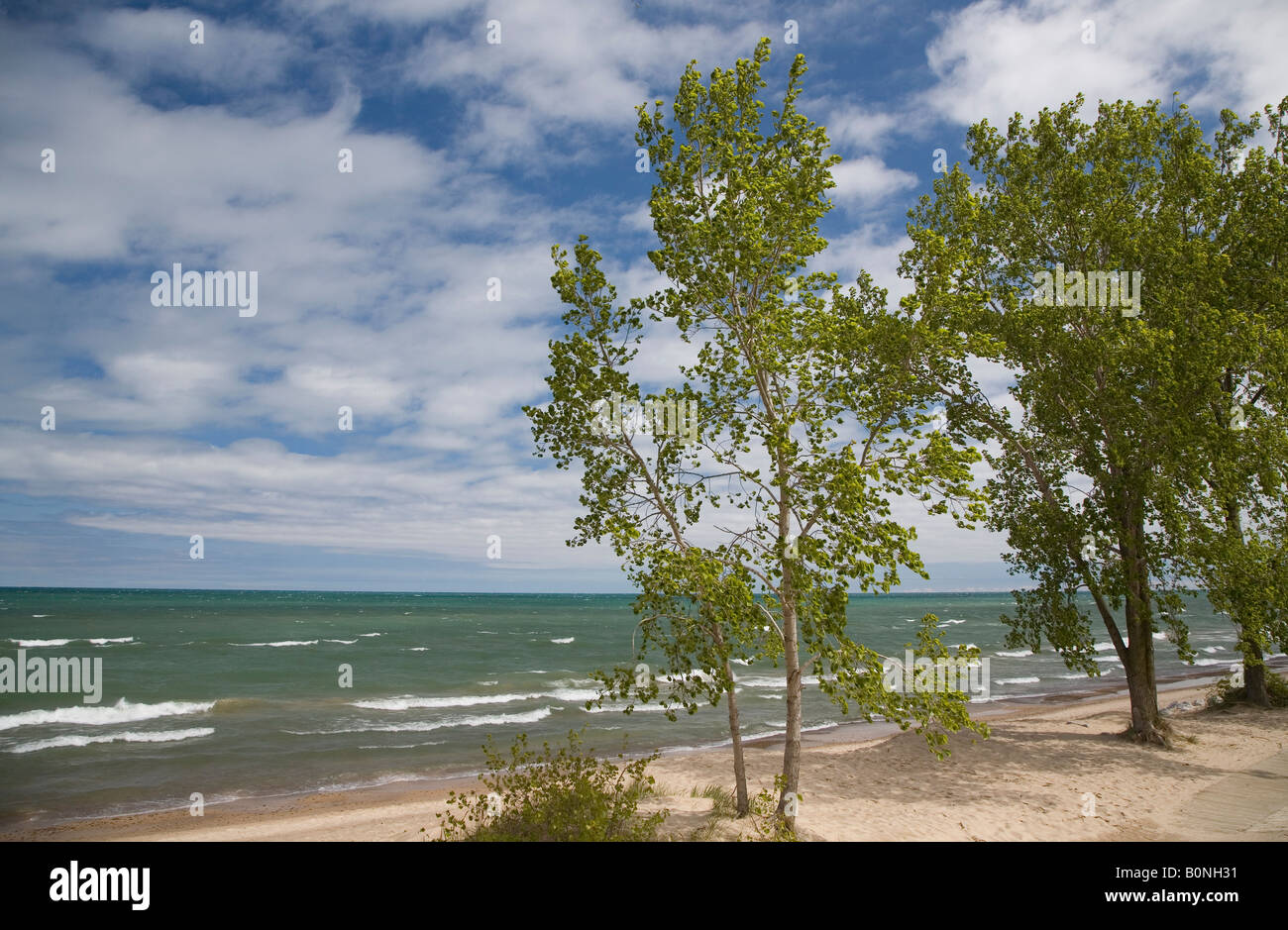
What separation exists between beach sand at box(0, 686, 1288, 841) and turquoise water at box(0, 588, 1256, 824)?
8.76 feet

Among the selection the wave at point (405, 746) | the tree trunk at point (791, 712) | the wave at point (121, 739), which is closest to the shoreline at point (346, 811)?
the wave at point (405, 746)

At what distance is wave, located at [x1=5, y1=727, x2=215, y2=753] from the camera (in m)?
23.3

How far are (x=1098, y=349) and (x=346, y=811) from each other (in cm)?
1967

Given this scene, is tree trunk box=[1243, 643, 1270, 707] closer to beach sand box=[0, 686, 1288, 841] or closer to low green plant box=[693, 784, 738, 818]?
beach sand box=[0, 686, 1288, 841]

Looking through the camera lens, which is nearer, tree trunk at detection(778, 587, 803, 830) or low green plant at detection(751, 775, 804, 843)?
low green plant at detection(751, 775, 804, 843)

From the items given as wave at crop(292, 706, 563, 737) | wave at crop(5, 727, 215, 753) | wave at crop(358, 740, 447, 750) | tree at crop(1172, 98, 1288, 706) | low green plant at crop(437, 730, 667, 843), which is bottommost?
wave at crop(292, 706, 563, 737)

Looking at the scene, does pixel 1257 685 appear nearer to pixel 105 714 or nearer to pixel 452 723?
pixel 452 723

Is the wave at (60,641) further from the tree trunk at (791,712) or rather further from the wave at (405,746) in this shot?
the tree trunk at (791,712)

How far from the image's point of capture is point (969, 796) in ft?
48.8

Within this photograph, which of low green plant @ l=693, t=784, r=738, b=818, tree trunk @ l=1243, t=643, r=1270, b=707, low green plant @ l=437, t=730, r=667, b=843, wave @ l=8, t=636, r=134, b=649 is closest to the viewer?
low green plant @ l=437, t=730, r=667, b=843

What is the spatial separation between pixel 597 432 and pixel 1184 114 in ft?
58.9

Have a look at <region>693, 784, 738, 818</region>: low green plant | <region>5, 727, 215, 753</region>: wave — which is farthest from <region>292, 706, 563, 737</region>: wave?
<region>693, 784, 738, 818</region>: low green plant

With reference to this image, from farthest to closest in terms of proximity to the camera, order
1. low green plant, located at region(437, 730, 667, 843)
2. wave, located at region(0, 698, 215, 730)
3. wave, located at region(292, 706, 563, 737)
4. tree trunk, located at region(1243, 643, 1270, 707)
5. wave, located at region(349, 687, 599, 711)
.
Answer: wave, located at region(349, 687, 599, 711) → wave, located at region(0, 698, 215, 730) → wave, located at region(292, 706, 563, 737) → tree trunk, located at region(1243, 643, 1270, 707) → low green plant, located at region(437, 730, 667, 843)

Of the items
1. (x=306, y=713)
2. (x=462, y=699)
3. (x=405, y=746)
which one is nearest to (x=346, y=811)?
(x=405, y=746)
